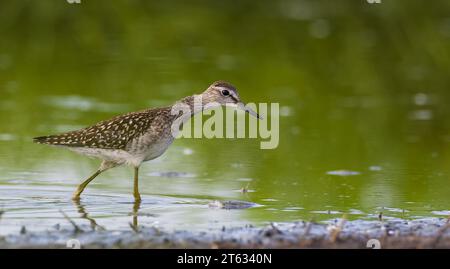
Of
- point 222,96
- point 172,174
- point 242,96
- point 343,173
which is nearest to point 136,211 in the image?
point 172,174

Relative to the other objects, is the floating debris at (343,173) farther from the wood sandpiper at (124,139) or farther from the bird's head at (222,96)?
the wood sandpiper at (124,139)

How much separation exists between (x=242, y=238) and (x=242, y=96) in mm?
8017

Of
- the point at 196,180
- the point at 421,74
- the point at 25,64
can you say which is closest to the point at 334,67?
the point at 421,74

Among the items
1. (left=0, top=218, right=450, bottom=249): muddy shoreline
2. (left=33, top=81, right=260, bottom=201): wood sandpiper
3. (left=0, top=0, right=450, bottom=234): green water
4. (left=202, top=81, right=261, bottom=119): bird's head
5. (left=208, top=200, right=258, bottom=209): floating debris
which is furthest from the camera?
(left=202, top=81, right=261, bottom=119): bird's head

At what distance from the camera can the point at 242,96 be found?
1648 centimetres

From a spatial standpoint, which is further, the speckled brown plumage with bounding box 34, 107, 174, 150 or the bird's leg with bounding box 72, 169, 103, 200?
the speckled brown plumage with bounding box 34, 107, 174, 150

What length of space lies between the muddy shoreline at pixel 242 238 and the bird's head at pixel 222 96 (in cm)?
288

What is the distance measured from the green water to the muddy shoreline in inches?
24.7

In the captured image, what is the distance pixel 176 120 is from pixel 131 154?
633 millimetres

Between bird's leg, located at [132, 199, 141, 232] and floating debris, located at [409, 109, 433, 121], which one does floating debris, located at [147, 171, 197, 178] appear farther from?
floating debris, located at [409, 109, 433, 121]

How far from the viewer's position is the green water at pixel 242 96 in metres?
10.8

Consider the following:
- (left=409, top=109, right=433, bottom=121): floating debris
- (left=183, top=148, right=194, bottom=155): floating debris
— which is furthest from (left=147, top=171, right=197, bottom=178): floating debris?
(left=409, top=109, right=433, bottom=121): floating debris

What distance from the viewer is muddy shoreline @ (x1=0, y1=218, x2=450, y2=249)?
27.0 feet

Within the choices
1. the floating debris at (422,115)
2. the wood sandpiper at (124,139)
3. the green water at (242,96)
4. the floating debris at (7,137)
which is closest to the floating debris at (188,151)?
the green water at (242,96)
